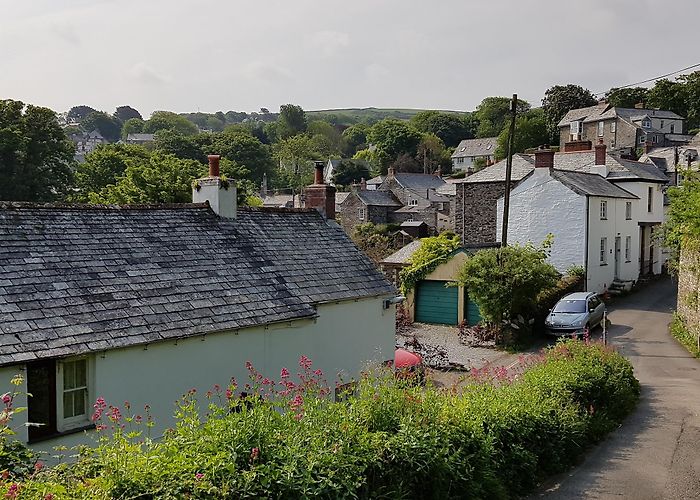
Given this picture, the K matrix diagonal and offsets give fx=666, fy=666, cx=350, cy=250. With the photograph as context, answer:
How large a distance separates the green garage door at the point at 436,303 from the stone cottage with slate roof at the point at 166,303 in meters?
13.0

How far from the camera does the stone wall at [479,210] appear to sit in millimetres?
42719

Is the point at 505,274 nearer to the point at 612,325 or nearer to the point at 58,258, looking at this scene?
the point at 612,325

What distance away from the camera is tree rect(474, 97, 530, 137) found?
422ft

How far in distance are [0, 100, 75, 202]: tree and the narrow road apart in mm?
44532

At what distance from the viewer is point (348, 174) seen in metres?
109

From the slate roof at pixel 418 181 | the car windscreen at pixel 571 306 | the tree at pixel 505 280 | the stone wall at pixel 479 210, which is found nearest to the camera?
the tree at pixel 505 280

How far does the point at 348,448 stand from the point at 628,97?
107 metres

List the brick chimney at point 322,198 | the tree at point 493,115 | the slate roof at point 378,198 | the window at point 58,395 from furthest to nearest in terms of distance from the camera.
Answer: the tree at point 493,115 → the slate roof at point 378,198 → the brick chimney at point 322,198 → the window at point 58,395

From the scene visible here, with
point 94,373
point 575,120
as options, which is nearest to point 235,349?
point 94,373


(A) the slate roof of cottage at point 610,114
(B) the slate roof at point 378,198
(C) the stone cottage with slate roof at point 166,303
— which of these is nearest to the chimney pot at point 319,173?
(C) the stone cottage with slate roof at point 166,303

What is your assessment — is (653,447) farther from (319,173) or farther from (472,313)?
(472,313)

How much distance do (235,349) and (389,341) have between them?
639 centimetres

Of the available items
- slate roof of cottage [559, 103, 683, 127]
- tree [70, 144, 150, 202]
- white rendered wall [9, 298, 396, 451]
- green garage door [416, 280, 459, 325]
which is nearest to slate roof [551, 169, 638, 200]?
green garage door [416, 280, 459, 325]

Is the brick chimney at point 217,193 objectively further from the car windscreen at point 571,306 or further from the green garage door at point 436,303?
the green garage door at point 436,303
